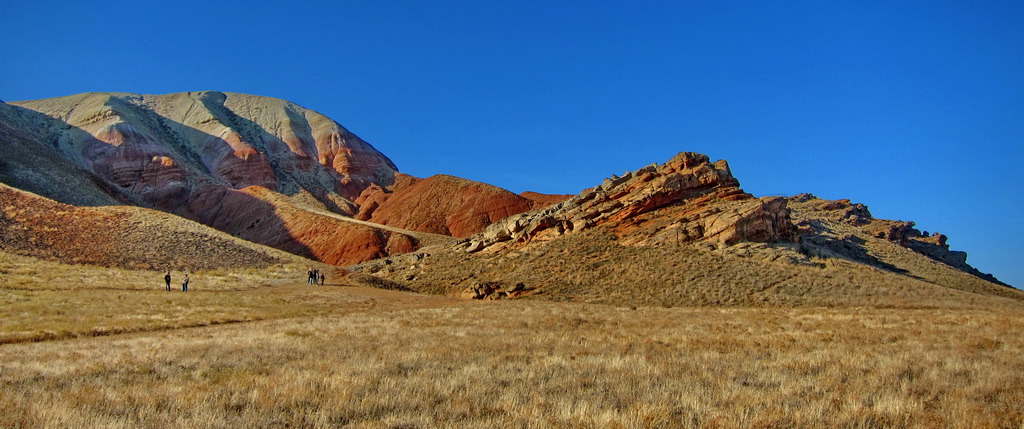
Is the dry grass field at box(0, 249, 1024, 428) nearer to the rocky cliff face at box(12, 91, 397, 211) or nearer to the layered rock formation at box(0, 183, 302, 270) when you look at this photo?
the layered rock formation at box(0, 183, 302, 270)

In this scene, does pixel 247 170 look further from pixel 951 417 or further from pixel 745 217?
pixel 951 417

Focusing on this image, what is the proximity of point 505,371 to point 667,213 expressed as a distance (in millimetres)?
35963

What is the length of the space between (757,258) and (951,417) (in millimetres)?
32238

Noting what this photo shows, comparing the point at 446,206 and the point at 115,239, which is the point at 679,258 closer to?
the point at 115,239

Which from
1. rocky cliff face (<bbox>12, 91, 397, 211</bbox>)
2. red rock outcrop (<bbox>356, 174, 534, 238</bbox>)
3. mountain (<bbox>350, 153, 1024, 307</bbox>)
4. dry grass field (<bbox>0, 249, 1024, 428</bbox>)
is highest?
rocky cliff face (<bbox>12, 91, 397, 211</bbox>)

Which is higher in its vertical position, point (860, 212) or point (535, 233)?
point (860, 212)

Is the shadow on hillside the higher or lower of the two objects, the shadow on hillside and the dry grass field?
the higher

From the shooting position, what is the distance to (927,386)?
8938mm

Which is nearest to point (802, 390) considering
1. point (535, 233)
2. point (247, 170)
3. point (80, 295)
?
point (80, 295)

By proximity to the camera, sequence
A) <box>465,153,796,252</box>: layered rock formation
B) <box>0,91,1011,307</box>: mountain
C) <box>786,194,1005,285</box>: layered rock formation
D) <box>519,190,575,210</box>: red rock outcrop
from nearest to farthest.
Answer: <box>0,91,1011,307</box>: mountain, <box>465,153,796,252</box>: layered rock formation, <box>786,194,1005,285</box>: layered rock formation, <box>519,190,575,210</box>: red rock outcrop

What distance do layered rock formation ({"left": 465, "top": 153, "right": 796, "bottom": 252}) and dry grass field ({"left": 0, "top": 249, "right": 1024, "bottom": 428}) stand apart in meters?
19.4

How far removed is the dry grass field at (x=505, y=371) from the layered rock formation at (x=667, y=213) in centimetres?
1938

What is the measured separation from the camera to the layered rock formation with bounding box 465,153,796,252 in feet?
133

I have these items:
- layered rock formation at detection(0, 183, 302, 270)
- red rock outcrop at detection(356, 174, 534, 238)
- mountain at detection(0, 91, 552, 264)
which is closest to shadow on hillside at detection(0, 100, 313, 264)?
mountain at detection(0, 91, 552, 264)
